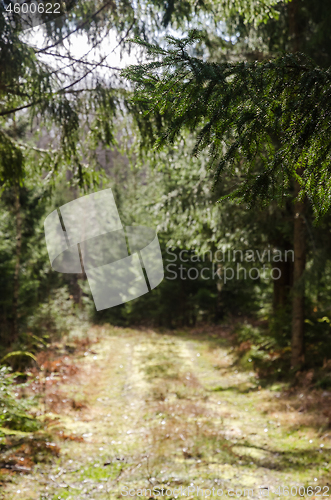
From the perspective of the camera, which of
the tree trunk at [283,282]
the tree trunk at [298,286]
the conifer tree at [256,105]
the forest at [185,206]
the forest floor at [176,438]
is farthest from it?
the tree trunk at [283,282]

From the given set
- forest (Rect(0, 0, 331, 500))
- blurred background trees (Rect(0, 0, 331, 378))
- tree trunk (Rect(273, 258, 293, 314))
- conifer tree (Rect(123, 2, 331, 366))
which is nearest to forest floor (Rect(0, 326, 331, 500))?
forest (Rect(0, 0, 331, 500))

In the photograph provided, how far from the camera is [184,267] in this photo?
71.9ft

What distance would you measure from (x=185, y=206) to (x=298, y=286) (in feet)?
10.5

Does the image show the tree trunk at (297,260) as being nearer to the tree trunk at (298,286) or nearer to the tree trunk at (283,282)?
the tree trunk at (298,286)

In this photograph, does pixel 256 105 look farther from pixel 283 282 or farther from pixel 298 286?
pixel 283 282

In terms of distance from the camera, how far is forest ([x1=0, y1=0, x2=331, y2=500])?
254cm

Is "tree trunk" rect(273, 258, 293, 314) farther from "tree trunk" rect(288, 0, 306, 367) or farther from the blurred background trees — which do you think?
"tree trunk" rect(288, 0, 306, 367)

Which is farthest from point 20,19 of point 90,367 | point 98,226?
point 98,226

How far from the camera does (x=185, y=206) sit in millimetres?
9375

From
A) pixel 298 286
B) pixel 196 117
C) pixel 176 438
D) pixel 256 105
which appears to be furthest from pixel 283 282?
pixel 256 105

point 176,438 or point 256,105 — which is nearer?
point 256,105

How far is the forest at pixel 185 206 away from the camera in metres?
2.54

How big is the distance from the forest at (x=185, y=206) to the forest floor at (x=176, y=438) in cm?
3

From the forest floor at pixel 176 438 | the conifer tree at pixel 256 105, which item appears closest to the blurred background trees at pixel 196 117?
the conifer tree at pixel 256 105
